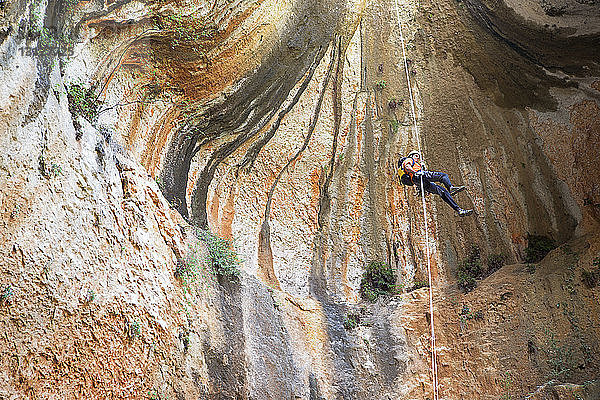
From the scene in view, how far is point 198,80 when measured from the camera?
1020 cm

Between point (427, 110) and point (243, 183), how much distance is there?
16.6 feet

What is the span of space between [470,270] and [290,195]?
181 inches

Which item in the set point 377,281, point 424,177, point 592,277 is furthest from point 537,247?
point 377,281

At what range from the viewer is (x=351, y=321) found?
32.0ft

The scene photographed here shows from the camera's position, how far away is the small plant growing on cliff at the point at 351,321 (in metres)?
9.70

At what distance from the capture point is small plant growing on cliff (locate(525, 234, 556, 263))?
33.3ft

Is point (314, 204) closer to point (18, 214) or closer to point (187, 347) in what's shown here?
point (187, 347)

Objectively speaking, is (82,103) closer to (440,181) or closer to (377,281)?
(440,181)

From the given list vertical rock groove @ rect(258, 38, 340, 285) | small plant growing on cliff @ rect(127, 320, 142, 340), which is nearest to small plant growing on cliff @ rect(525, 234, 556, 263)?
vertical rock groove @ rect(258, 38, 340, 285)

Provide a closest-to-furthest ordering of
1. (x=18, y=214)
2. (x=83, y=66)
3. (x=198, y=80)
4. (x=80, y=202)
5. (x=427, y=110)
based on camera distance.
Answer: (x=18, y=214) < (x=80, y=202) < (x=83, y=66) < (x=198, y=80) < (x=427, y=110)

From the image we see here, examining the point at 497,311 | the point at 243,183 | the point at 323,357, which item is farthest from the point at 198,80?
the point at 497,311

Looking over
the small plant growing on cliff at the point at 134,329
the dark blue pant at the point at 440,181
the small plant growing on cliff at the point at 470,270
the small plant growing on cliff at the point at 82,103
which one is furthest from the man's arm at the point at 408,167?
the small plant growing on cliff at the point at 82,103

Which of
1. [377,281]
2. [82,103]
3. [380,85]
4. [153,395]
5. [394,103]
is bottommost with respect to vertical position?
[153,395]

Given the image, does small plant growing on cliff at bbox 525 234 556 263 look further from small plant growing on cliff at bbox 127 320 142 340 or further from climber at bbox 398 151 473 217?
small plant growing on cliff at bbox 127 320 142 340
